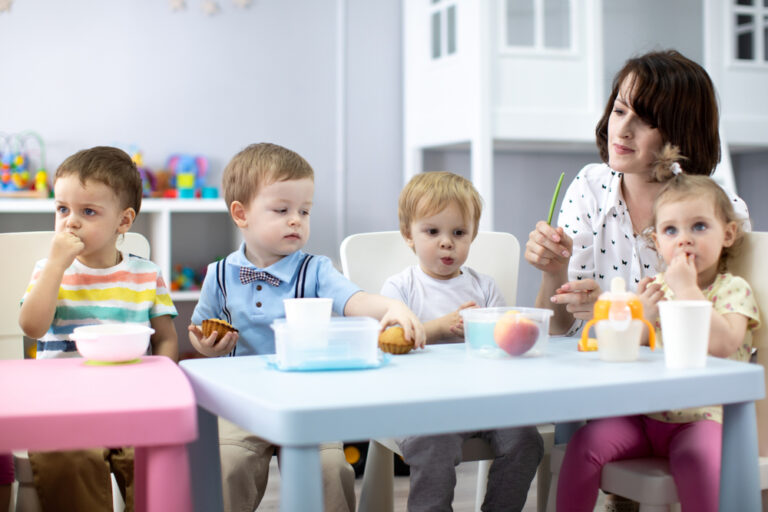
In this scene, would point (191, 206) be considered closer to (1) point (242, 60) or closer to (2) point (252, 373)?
(1) point (242, 60)

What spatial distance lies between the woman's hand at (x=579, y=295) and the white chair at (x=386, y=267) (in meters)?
0.30

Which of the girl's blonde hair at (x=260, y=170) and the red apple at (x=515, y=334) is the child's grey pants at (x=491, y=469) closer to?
the red apple at (x=515, y=334)

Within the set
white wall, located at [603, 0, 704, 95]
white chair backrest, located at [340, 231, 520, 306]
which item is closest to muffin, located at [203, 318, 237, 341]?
white chair backrest, located at [340, 231, 520, 306]

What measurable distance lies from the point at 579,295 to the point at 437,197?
1.38ft

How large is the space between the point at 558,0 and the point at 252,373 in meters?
2.85

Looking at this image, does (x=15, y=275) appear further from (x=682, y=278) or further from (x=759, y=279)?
(x=759, y=279)

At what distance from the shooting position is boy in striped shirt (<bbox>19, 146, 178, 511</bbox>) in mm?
1436

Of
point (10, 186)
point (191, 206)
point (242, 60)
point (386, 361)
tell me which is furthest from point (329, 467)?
point (242, 60)

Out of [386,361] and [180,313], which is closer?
[386,361]

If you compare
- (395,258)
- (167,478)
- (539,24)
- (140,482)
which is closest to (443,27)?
(539,24)

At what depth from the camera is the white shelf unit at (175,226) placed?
10.2ft

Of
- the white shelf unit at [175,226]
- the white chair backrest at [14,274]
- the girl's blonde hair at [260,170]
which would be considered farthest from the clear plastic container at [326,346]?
the white shelf unit at [175,226]

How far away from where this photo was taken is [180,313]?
3.43 metres

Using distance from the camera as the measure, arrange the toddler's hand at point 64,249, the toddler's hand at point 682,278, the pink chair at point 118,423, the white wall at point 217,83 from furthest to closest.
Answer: the white wall at point 217,83, the toddler's hand at point 64,249, the toddler's hand at point 682,278, the pink chair at point 118,423
